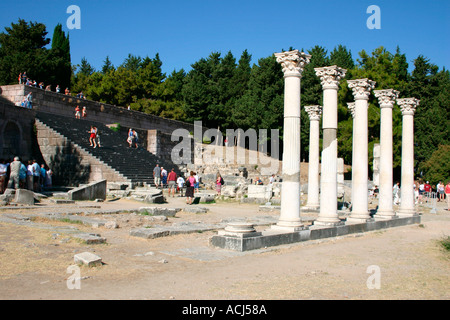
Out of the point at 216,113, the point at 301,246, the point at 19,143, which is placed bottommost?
the point at 301,246

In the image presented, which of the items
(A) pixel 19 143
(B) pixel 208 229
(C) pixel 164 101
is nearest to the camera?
(B) pixel 208 229

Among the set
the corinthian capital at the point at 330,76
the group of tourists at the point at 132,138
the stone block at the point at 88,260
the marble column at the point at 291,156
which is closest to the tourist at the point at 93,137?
the group of tourists at the point at 132,138

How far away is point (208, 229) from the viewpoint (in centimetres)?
1280

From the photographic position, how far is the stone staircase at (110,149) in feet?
88.6

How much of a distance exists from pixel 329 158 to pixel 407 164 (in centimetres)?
729

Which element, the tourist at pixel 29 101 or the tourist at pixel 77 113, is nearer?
the tourist at pixel 29 101

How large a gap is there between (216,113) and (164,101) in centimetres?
694

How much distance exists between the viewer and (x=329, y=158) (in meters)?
13.2

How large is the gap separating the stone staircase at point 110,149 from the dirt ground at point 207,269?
1578 cm

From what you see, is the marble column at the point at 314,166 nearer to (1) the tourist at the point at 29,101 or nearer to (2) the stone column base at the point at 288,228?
(2) the stone column base at the point at 288,228

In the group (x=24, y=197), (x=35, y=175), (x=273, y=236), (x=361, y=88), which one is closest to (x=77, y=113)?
(x=35, y=175)
